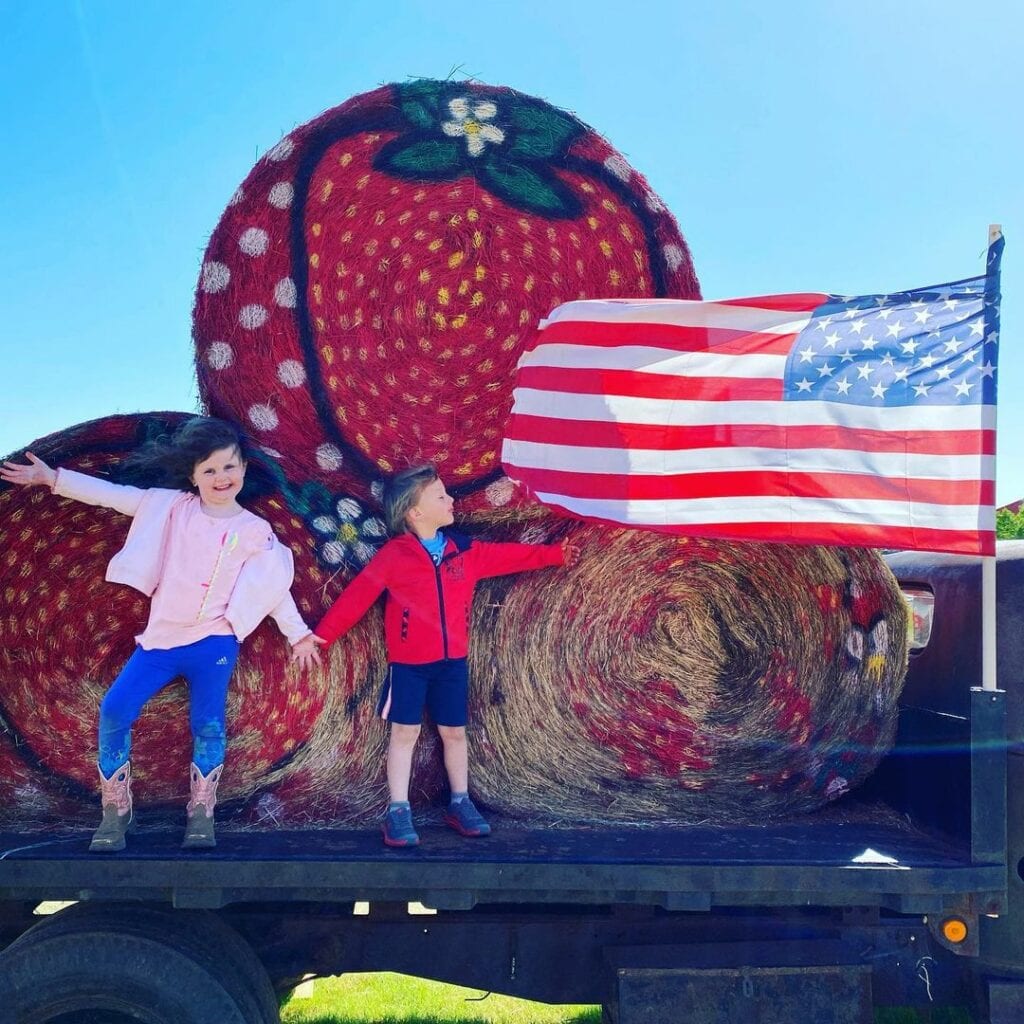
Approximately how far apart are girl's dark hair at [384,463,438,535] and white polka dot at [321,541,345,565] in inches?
6.4

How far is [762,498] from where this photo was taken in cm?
287

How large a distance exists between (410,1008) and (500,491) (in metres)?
2.20

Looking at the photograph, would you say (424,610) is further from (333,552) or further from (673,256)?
(673,256)

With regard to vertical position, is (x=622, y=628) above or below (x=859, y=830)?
above

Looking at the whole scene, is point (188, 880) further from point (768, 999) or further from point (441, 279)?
point (441, 279)

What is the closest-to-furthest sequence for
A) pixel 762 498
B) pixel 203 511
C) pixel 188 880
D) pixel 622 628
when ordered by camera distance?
1. pixel 188 880
2. pixel 762 498
3. pixel 203 511
4. pixel 622 628

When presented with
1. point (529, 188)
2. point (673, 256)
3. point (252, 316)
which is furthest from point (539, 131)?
point (252, 316)

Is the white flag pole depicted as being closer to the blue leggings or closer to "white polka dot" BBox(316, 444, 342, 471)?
"white polka dot" BBox(316, 444, 342, 471)

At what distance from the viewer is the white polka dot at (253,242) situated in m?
3.32

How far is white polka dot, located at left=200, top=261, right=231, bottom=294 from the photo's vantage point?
3.31 metres

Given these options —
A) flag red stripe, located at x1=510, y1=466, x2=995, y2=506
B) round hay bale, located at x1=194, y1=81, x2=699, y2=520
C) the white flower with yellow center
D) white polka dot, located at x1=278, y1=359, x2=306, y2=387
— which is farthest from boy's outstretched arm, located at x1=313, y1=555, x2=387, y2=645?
the white flower with yellow center

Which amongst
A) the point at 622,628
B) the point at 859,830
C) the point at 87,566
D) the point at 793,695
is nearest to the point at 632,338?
the point at 622,628

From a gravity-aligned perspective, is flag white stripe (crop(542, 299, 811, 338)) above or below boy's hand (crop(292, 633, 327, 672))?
above

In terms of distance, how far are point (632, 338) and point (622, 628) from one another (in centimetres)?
90
